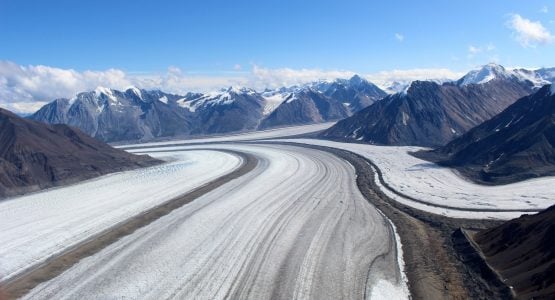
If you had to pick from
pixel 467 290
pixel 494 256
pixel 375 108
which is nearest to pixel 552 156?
pixel 494 256

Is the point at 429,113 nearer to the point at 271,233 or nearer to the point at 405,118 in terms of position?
the point at 405,118

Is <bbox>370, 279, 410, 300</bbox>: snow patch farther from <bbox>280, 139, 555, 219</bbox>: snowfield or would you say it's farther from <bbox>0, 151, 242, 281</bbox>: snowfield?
<bbox>0, 151, 242, 281</bbox>: snowfield

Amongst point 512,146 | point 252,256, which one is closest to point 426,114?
point 512,146

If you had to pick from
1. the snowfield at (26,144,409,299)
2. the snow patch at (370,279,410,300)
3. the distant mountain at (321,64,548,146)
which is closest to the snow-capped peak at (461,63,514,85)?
the distant mountain at (321,64,548,146)

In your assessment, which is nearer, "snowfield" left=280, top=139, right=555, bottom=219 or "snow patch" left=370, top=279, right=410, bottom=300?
"snow patch" left=370, top=279, right=410, bottom=300

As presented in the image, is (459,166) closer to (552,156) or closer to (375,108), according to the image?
(552,156)

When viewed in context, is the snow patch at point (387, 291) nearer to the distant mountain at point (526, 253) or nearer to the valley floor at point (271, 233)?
the valley floor at point (271, 233)

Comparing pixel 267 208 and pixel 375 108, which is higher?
pixel 375 108

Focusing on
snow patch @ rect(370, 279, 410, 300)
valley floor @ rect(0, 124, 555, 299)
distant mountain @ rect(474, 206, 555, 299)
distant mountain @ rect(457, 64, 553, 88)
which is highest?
distant mountain @ rect(457, 64, 553, 88)
